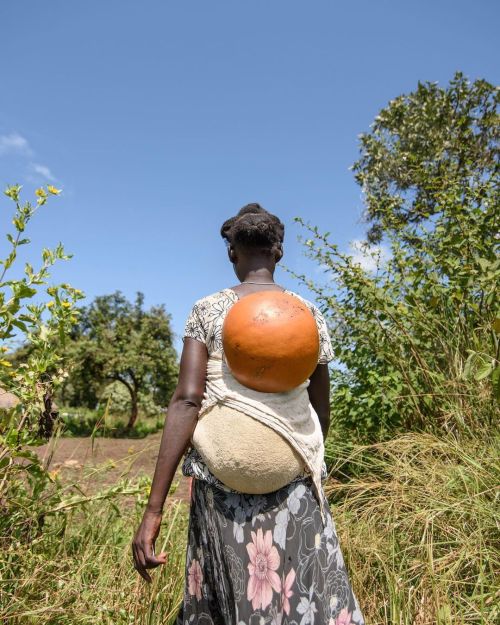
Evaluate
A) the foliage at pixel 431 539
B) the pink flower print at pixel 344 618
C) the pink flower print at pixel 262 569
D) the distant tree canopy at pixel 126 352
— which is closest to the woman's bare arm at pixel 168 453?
the pink flower print at pixel 262 569

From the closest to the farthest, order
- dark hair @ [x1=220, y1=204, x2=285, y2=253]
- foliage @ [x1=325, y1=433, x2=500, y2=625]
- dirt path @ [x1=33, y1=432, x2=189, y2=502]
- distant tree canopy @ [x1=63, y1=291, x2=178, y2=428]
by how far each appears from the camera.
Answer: dark hair @ [x1=220, y1=204, x2=285, y2=253], foliage @ [x1=325, y1=433, x2=500, y2=625], dirt path @ [x1=33, y1=432, x2=189, y2=502], distant tree canopy @ [x1=63, y1=291, x2=178, y2=428]

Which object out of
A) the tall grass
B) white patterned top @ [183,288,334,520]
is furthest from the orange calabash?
the tall grass

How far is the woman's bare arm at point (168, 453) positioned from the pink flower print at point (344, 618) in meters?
0.52

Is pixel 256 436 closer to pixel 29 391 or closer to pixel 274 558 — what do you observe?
pixel 274 558

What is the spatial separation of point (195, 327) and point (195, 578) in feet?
2.58

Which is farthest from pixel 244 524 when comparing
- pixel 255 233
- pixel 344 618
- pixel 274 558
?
pixel 255 233

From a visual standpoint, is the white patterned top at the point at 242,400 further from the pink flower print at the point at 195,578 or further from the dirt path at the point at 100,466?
the dirt path at the point at 100,466

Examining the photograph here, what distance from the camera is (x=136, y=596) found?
211cm

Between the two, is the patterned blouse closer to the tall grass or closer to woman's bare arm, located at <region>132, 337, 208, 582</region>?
woman's bare arm, located at <region>132, 337, 208, 582</region>

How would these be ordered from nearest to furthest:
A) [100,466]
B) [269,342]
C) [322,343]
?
[269,342] < [322,343] < [100,466]

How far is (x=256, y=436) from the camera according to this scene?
4.40 feet

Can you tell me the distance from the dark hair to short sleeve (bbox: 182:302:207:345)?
0.93 ft

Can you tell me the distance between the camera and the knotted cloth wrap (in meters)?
1.33

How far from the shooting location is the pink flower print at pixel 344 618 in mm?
1379
